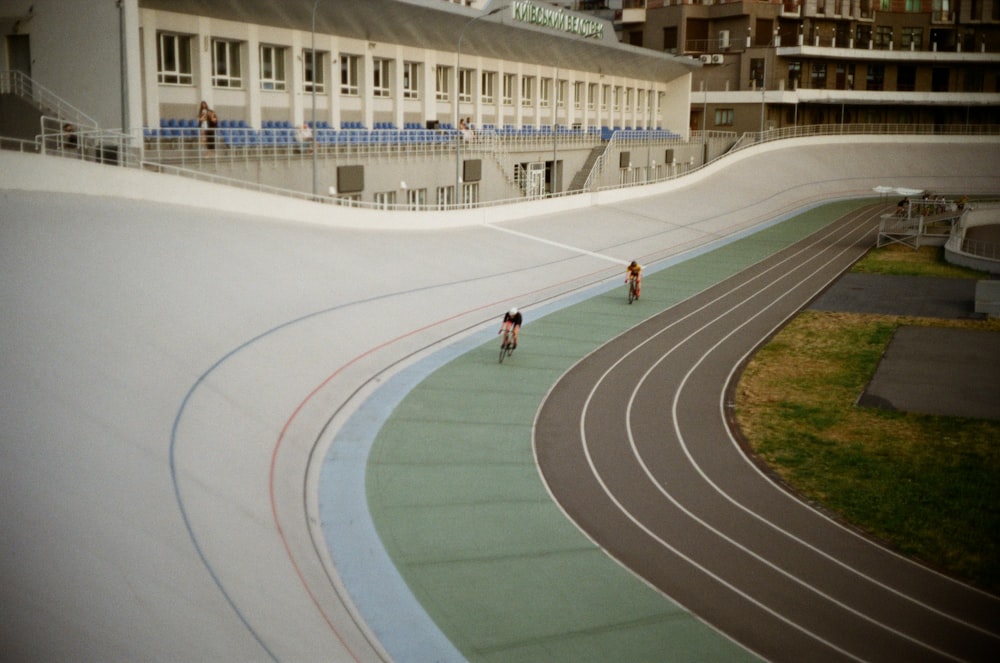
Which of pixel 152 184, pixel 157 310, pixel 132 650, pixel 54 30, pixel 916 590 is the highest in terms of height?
pixel 54 30

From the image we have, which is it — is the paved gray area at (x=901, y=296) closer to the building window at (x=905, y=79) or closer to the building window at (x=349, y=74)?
the building window at (x=349, y=74)

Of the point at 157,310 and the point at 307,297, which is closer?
the point at 157,310

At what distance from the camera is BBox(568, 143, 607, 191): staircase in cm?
6131

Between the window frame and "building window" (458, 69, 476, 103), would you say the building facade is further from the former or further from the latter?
"building window" (458, 69, 476, 103)

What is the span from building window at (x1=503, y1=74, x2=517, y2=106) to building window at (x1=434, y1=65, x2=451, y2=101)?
712 cm

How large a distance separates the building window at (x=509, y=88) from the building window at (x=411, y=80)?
10.6m

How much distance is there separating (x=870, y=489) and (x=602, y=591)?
6.66 m

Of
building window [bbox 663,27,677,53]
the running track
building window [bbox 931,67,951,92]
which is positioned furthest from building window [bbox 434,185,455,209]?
building window [bbox 931,67,951,92]

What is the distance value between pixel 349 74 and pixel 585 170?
2130 centimetres

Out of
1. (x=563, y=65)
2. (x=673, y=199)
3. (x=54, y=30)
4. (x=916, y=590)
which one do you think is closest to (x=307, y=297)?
→ (x=54, y=30)

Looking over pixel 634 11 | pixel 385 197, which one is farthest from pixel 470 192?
pixel 634 11

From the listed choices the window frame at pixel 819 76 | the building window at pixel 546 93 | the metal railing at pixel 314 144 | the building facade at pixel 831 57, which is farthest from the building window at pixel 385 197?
the window frame at pixel 819 76

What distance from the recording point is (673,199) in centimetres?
5700

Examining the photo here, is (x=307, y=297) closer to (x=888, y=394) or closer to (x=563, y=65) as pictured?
(x=888, y=394)
